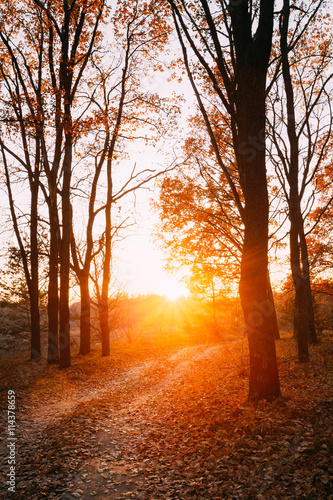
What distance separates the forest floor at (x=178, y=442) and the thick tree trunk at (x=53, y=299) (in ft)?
12.8

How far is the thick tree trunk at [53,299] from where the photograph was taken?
13.6 meters

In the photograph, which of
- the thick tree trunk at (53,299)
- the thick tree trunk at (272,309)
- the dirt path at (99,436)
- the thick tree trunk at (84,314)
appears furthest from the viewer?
the thick tree trunk at (84,314)

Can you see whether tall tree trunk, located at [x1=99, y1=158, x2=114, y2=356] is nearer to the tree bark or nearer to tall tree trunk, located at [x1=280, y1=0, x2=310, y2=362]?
tall tree trunk, located at [x1=280, y1=0, x2=310, y2=362]

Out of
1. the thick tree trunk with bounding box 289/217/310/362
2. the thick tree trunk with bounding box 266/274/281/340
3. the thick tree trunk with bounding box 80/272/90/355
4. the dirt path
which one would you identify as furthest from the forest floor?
the thick tree trunk with bounding box 80/272/90/355

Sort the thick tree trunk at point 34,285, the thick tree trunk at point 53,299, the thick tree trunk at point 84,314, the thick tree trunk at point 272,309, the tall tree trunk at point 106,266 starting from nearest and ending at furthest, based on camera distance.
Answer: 1. the thick tree trunk at point 272,309
2. the thick tree trunk at point 53,299
3. the thick tree trunk at point 34,285
4. the tall tree trunk at point 106,266
5. the thick tree trunk at point 84,314

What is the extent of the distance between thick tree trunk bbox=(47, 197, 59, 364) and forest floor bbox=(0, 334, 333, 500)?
12.8 feet

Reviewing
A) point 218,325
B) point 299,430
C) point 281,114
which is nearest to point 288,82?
point 281,114

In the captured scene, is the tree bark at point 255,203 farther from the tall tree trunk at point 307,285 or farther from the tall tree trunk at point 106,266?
the tall tree trunk at point 106,266

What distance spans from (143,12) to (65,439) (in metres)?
18.0

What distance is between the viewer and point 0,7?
13.1 meters

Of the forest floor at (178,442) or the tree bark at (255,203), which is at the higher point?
the tree bark at (255,203)

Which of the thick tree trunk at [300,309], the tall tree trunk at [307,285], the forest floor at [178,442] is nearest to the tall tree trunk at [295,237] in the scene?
the thick tree trunk at [300,309]

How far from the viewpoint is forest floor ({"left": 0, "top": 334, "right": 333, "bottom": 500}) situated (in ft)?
13.5

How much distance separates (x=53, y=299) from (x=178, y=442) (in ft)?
33.0
